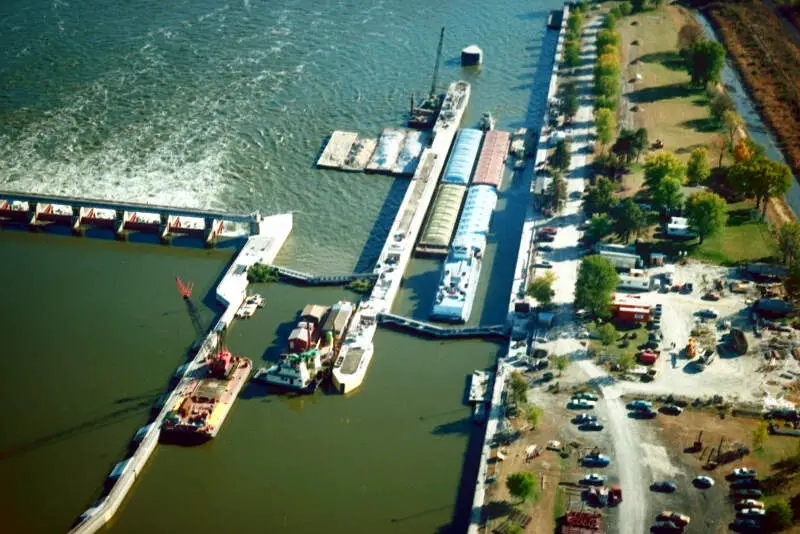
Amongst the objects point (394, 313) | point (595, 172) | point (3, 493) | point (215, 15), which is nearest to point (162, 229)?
point (394, 313)

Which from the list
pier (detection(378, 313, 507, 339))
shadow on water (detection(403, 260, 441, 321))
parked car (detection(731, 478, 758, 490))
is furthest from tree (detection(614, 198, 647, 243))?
parked car (detection(731, 478, 758, 490))

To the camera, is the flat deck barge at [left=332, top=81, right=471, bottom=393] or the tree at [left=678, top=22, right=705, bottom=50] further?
the tree at [left=678, top=22, right=705, bottom=50]

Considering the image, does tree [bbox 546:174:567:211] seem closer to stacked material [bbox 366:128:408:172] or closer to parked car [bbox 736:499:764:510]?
stacked material [bbox 366:128:408:172]

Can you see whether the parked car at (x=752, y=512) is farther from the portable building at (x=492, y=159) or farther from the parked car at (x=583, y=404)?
the portable building at (x=492, y=159)

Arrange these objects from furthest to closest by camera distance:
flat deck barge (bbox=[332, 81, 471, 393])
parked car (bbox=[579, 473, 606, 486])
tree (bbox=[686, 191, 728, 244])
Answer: tree (bbox=[686, 191, 728, 244]) < flat deck barge (bbox=[332, 81, 471, 393]) < parked car (bbox=[579, 473, 606, 486])

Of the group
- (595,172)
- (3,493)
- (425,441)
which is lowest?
(3,493)

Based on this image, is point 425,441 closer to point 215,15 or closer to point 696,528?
point 696,528

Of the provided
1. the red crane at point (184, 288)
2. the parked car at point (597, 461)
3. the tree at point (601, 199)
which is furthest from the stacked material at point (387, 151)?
the parked car at point (597, 461)
